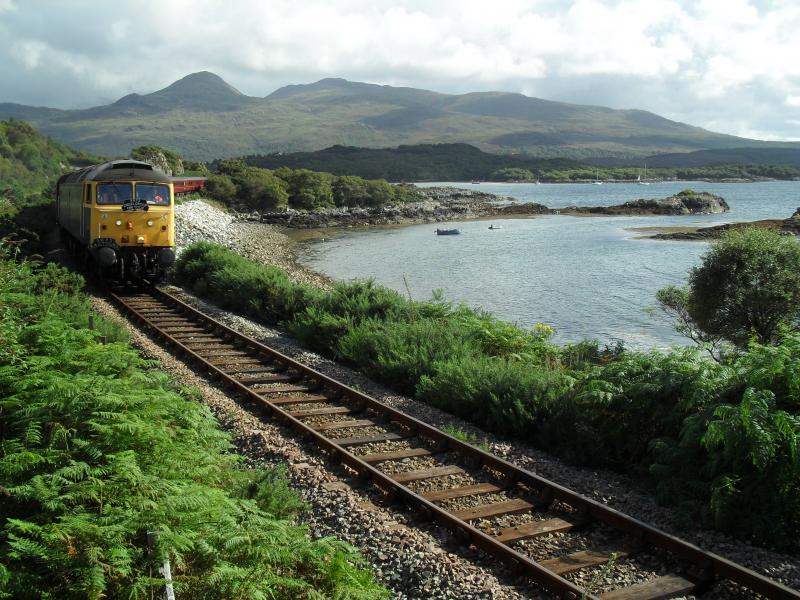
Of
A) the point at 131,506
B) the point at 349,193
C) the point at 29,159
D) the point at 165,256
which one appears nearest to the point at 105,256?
the point at 165,256

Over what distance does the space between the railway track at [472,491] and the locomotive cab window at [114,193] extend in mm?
8695

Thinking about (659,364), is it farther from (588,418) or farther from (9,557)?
(9,557)

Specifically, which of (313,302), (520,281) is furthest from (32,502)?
(520,281)


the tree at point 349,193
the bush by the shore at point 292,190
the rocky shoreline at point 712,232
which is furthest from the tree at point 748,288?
the tree at point 349,193

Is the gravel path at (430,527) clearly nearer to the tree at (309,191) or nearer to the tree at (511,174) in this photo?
the tree at (309,191)

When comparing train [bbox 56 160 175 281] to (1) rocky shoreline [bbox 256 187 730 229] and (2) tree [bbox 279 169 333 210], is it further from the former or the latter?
(2) tree [bbox 279 169 333 210]

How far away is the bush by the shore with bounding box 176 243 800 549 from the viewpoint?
6836 mm

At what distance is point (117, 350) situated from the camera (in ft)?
30.5

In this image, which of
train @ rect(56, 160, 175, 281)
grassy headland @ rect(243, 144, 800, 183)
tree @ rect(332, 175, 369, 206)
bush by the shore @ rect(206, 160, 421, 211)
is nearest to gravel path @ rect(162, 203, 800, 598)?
train @ rect(56, 160, 175, 281)

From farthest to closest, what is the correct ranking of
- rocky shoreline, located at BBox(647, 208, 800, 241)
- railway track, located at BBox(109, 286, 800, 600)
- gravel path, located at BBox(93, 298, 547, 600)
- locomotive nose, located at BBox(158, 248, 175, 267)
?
1. rocky shoreline, located at BBox(647, 208, 800, 241)
2. locomotive nose, located at BBox(158, 248, 175, 267)
3. railway track, located at BBox(109, 286, 800, 600)
4. gravel path, located at BBox(93, 298, 547, 600)

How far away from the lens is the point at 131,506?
5562 mm

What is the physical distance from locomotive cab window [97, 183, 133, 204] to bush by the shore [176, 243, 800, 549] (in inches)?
295

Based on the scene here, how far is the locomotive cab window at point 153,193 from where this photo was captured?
19955mm

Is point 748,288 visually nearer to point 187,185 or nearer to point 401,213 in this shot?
point 187,185
